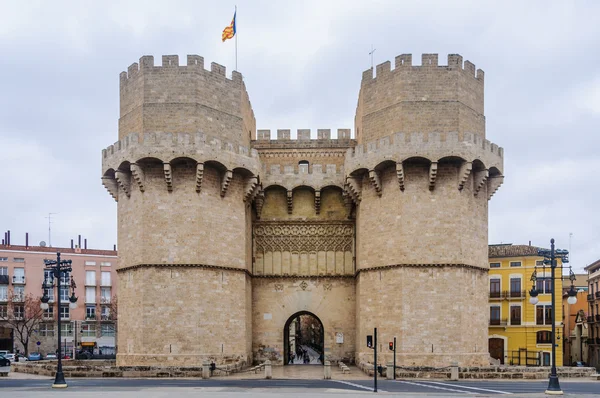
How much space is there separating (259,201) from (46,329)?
34.3 metres

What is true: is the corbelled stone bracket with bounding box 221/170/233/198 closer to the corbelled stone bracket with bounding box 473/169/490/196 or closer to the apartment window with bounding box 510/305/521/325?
the corbelled stone bracket with bounding box 473/169/490/196

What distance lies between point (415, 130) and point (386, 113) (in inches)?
75.9

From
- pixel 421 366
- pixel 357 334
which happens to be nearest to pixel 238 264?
pixel 357 334

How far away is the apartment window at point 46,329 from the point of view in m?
62.6

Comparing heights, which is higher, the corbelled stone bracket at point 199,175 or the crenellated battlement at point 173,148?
the crenellated battlement at point 173,148

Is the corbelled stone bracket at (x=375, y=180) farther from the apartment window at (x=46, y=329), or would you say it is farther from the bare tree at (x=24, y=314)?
the apartment window at (x=46, y=329)

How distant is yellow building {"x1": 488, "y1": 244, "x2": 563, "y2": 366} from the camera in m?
49.2

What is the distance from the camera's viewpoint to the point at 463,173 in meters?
32.8

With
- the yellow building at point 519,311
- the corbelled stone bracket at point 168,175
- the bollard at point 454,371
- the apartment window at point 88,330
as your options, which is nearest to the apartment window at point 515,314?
the yellow building at point 519,311

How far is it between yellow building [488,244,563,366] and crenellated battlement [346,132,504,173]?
60.9 feet

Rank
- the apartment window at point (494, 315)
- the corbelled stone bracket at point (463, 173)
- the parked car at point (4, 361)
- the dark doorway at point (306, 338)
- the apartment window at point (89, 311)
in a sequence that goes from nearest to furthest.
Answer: the corbelled stone bracket at point (463, 173) < the parked car at point (4, 361) < the apartment window at point (494, 315) < the dark doorway at point (306, 338) < the apartment window at point (89, 311)

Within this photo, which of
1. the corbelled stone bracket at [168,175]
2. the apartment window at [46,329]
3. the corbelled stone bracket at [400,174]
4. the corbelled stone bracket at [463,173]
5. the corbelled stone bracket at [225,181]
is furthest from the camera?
the apartment window at [46,329]

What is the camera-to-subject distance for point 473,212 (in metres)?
34.1

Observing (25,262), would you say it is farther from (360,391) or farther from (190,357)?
(360,391)
